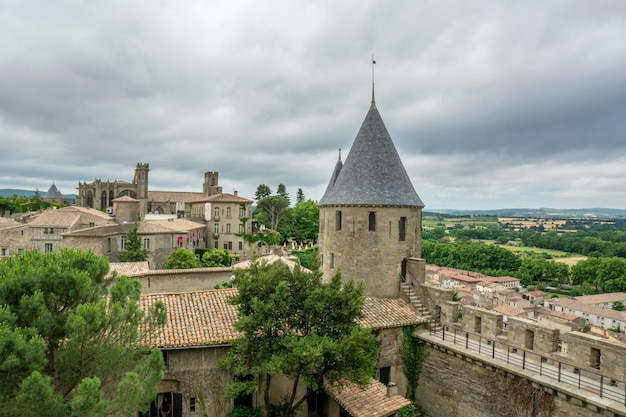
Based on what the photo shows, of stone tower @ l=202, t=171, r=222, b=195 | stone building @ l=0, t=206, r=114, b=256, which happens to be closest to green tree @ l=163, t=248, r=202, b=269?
stone building @ l=0, t=206, r=114, b=256

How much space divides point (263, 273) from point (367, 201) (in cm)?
779

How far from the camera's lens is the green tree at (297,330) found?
41.1 ft

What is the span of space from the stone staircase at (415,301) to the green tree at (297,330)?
→ 640 cm

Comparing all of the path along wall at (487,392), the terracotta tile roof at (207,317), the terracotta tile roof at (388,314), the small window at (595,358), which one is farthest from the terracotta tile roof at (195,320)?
the small window at (595,358)

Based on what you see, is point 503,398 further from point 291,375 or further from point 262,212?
point 262,212

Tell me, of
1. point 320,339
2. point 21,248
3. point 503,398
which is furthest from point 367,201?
point 21,248

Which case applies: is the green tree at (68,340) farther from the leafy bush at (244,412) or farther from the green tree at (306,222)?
the green tree at (306,222)

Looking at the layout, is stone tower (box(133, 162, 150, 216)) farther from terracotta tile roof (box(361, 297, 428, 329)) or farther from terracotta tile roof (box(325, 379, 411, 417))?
terracotta tile roof (box(325, 379, 411, 417))

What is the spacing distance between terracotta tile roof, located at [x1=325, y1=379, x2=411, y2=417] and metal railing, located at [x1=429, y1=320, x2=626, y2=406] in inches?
160

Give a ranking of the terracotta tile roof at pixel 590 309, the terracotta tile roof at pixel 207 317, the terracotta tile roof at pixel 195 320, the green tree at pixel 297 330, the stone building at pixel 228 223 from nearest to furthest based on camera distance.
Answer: the green tree at pixel 297 330 → the terracotta tile roof at pixel 195 320 → the terracotta tile roof at pixel 207 317 → the stone building at pixel 228 223 → the terracotta tile roof at pixel 590 309

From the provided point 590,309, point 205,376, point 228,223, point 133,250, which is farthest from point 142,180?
Result: point 590,309

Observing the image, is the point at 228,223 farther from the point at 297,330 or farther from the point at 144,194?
the point at 297,330

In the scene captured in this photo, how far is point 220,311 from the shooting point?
16.4 meters

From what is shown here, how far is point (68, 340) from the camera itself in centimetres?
969
